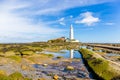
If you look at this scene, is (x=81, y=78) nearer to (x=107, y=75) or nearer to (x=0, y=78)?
(x=107, y=75)

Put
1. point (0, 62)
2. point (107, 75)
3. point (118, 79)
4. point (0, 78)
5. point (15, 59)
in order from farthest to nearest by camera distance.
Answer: point (15, 59), point (0, 62), point (107, 75), point (118, 79), point (0, 78)

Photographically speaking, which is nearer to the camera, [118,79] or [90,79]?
[118,79]

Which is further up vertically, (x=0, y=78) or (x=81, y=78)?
(x=0, y=78)

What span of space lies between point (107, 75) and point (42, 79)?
36.4 feet

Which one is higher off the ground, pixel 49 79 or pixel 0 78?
pixel 0 78

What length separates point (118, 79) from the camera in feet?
104

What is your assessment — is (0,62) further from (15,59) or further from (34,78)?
(34,78)

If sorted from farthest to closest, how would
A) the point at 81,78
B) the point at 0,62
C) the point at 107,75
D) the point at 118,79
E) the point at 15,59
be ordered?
the point at 15,59, the point at 0,62, the point at 81,78, the point at 107,75, the point at 118,79

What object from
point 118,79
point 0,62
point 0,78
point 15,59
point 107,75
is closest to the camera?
point 0,78

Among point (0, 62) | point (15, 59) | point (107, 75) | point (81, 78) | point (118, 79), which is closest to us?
point (118, 79)

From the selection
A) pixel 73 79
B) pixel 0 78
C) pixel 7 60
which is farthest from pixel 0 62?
pixel 0 78

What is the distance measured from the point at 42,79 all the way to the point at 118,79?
12.5 meters

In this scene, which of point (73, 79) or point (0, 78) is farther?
point (73, 79)

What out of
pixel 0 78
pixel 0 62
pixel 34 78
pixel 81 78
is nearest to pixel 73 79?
pixel 81 78
